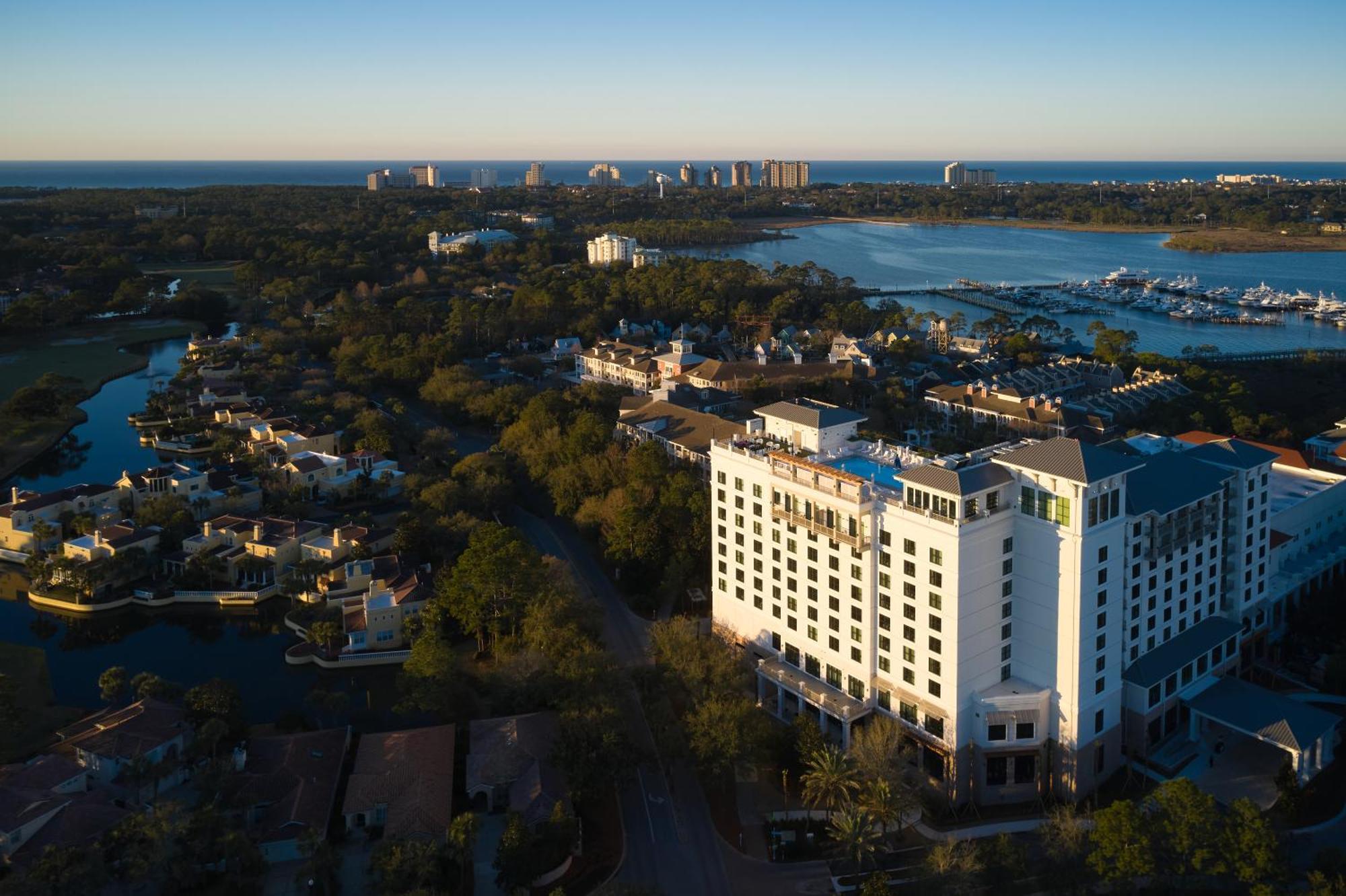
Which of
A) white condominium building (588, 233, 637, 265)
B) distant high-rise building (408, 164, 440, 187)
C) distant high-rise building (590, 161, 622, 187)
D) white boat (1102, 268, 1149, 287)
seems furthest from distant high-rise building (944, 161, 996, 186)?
white condominium building (588, 233, 637, 265)

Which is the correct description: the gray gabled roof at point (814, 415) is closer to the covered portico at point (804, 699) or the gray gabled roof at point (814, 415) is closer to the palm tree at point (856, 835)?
the covered portico at point (804, 699)

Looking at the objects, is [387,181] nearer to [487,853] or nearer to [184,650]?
[184,650]

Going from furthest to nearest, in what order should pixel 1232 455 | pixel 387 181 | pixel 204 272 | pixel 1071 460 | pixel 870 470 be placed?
pixel 387 181
pixel 204 272
pixel 1232 455
pixel 870 470
pixel 1071 460

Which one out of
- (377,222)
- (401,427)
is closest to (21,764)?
(401,427)

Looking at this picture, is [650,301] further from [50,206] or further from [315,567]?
[50,206]

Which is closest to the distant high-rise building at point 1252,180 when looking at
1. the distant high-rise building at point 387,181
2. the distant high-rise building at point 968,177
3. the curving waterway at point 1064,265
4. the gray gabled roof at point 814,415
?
the distant high-rise building at point 968,177

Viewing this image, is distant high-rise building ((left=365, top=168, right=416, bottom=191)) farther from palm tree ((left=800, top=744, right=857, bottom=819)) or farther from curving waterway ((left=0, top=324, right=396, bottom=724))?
palm tree ((left=800, top=744, right=857, bottom=819))

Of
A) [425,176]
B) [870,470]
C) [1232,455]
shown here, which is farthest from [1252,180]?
[870,470]
